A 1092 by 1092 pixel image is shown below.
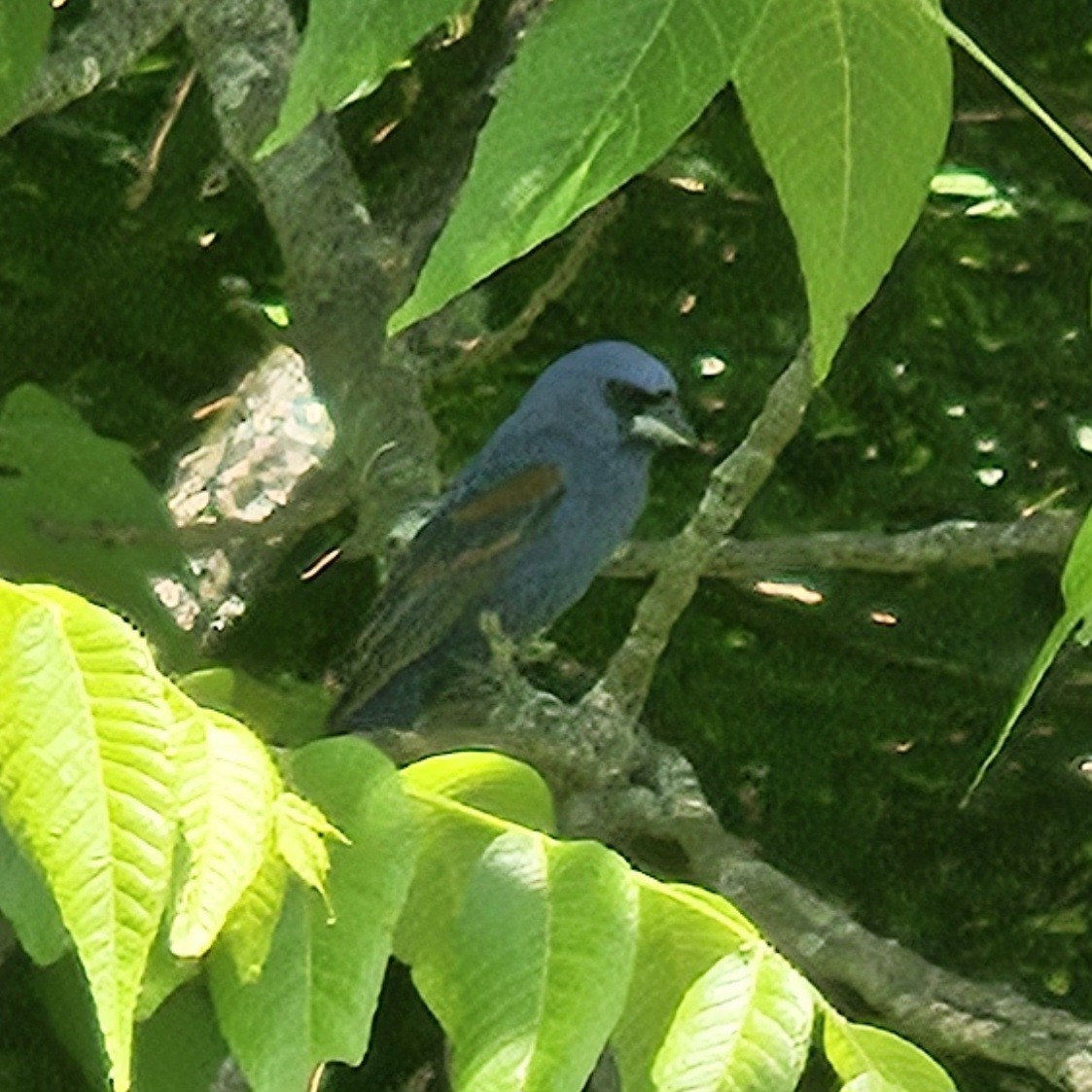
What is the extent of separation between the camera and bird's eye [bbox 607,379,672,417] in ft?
13.0

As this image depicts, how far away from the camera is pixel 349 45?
1.36 metres

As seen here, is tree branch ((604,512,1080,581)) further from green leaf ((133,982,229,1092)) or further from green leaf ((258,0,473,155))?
green leaf ((258,0,473,155))

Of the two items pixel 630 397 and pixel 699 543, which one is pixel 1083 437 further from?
pixel 699 543

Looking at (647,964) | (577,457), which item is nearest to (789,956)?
(647,964)

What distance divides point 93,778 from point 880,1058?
50cm

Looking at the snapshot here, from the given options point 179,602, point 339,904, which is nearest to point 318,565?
point 179,602

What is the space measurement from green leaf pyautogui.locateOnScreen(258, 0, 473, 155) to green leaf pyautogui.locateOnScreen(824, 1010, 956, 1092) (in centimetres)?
58

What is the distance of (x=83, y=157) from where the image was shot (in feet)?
11.5

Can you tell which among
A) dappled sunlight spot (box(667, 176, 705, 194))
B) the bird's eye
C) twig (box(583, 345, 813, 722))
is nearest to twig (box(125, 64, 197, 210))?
dappled sunlight spot (box(667, 176, 705, 194))

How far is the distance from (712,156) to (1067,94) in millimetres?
453

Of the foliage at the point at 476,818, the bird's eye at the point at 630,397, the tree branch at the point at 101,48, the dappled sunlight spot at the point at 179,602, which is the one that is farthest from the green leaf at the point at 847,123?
the bird's eye at the point at 630,397

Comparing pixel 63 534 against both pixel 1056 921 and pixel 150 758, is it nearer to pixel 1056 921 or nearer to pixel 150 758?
pixel 150 758

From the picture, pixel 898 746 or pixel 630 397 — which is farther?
pixel 630 397

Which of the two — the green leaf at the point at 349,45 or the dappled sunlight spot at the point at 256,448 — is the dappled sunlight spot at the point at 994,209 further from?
the green leaf at the point at 349,45
